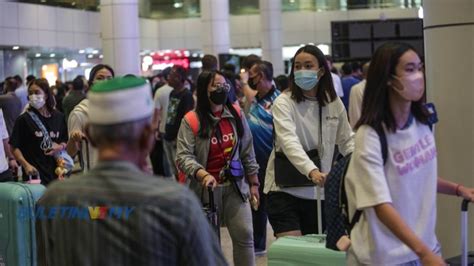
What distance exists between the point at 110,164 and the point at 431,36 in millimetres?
4692

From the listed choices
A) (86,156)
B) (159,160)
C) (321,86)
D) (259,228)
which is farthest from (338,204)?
(159,160)

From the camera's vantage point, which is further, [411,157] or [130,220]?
[411,157]

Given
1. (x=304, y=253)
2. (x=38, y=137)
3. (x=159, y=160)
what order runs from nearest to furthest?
1. (x=304, y=253)
2. (x=38, y=137)
3. (x=159, y=160)

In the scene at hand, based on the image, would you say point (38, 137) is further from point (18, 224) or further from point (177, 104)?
point (177, 104)

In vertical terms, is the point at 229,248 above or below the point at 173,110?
below

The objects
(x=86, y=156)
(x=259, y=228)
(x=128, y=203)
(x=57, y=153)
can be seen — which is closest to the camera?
(x=128, y=203)

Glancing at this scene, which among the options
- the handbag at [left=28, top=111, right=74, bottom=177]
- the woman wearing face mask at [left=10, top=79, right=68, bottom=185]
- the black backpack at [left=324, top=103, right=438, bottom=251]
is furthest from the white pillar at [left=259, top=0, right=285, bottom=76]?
the black backpack at [left=324, top=103, right=438, bottom=251]

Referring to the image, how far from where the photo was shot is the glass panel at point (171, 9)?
3800 cm

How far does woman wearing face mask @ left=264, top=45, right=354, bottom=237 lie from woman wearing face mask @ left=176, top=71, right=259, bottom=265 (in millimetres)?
593

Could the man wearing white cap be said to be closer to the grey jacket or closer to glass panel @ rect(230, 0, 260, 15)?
the grey jacket

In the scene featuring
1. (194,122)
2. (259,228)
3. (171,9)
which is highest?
(171,9)

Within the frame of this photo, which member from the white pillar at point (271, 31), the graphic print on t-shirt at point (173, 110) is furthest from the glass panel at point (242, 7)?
the graphic print on t-shirt at point (173, 110)

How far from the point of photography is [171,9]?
126 ft

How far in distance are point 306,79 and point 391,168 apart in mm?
2034
